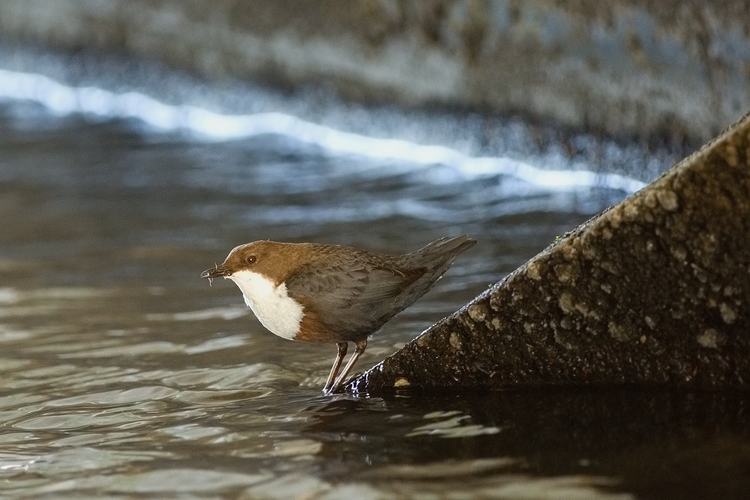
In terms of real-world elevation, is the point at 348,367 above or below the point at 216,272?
below

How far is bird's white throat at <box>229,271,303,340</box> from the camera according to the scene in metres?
4.04

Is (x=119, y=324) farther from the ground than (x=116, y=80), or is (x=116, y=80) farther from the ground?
(x=116, y=80)

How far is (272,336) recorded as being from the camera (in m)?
5.13

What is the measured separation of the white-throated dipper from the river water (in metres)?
0.28

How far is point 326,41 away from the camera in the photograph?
34.7 ft

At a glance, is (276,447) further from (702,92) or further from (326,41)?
(326,41)

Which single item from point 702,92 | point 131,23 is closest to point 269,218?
Result: point 702,92

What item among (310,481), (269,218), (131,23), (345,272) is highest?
(131,23)

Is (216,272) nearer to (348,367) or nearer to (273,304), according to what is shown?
(273,304)

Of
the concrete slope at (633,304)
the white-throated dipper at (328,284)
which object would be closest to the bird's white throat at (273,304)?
the white-throated dipper at (328,284)

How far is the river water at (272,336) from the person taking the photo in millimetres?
3260

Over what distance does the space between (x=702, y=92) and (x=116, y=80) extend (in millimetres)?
7679

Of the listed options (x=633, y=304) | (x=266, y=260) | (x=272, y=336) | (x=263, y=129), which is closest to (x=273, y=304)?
(x=266, y=260)

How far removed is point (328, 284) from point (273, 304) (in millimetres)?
201
